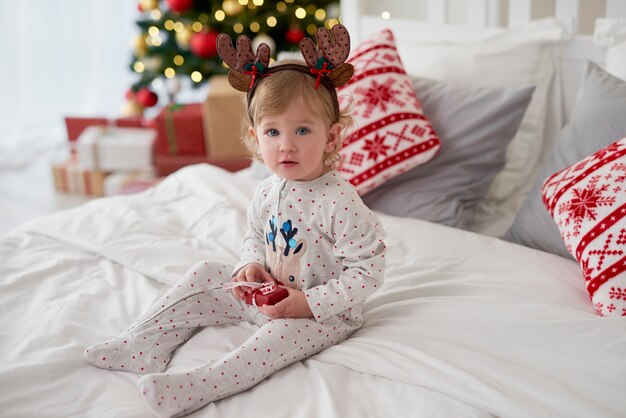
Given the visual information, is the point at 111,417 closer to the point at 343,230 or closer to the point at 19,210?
the point at 343,230

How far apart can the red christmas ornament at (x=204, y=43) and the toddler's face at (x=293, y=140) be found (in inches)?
78.3

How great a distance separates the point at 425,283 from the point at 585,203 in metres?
0.34

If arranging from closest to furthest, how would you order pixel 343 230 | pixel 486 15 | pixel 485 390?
pixel 485 390 < pixel 343 230 < pixel 486 15

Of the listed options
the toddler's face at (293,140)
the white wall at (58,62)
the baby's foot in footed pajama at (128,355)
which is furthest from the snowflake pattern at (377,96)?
the white wall at (58,62)

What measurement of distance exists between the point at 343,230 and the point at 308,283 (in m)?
0.13

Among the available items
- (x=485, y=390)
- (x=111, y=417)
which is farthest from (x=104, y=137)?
(x=485, y=390)

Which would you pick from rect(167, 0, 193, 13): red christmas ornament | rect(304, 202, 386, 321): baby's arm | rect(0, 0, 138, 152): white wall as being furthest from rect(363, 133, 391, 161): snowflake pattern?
rect(0, 0, 138, 152): white wall

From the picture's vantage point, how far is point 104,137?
10.4 feet

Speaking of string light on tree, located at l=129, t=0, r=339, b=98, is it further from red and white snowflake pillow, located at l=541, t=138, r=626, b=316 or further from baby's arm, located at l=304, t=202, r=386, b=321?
baby's arm, located at l=304, t=202, r=386, b=321

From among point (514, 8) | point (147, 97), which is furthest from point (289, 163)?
point (147, 97)

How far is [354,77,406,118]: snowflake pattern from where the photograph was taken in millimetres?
1811

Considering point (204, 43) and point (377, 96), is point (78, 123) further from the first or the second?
point (377, 96)

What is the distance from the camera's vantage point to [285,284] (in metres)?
1.31

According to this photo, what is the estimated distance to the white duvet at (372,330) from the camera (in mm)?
1054
